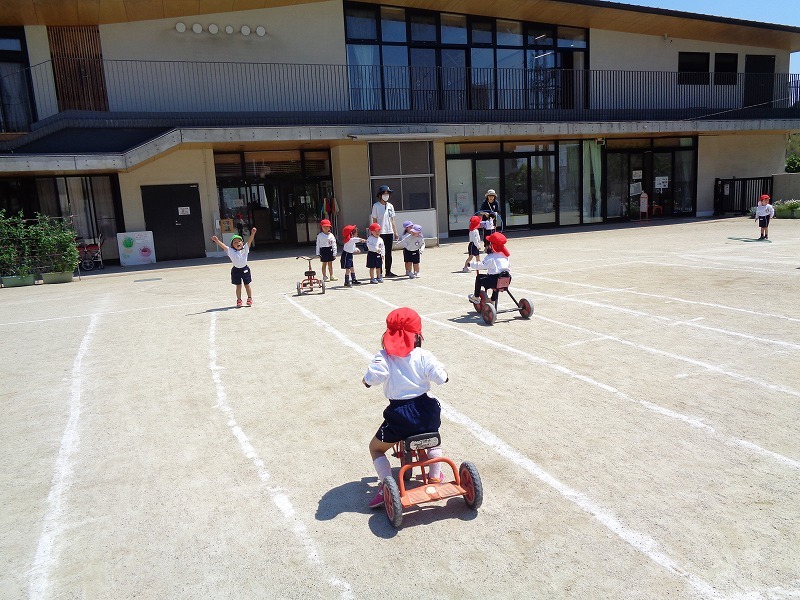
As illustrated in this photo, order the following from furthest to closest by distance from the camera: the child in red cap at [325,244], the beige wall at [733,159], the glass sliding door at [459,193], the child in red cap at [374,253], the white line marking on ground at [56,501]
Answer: the beige wall at [733,159], the glass sliding door at [459,193], the child in red cap at [374,253], the child in red cap at [325,244], the white line marking on ground at [56,501]

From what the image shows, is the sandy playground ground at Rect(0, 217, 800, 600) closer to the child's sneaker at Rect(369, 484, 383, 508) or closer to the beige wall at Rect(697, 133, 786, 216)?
the child's sneaker at Rect(369, 484, 383, 508)

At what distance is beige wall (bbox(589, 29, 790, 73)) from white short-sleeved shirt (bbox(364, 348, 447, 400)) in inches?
963

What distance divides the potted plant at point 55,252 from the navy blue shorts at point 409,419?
15182 mm

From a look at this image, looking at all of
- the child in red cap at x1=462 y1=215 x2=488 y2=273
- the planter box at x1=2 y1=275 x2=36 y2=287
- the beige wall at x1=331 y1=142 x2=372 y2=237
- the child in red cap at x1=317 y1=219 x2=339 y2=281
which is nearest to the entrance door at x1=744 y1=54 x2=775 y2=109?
the beige wall at x1=331 y1=142 x2=372 y2=237

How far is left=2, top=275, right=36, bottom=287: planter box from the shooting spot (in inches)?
622

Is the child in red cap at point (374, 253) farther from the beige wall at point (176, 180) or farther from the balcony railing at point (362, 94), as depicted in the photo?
the beige wall at point (176, 180)

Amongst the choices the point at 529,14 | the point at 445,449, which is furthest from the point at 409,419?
the point at 529,14

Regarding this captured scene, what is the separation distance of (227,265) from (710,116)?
2118cm

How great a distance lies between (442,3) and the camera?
70.6 ft

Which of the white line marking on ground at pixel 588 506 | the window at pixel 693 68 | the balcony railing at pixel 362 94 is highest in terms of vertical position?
the window at pixel 693 68

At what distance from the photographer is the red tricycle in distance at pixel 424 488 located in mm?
3877

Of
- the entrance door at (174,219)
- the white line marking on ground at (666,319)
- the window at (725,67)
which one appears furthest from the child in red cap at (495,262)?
the window at (725,67)

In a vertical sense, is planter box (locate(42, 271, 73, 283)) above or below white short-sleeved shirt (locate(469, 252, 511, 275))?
below

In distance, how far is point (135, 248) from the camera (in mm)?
19375
